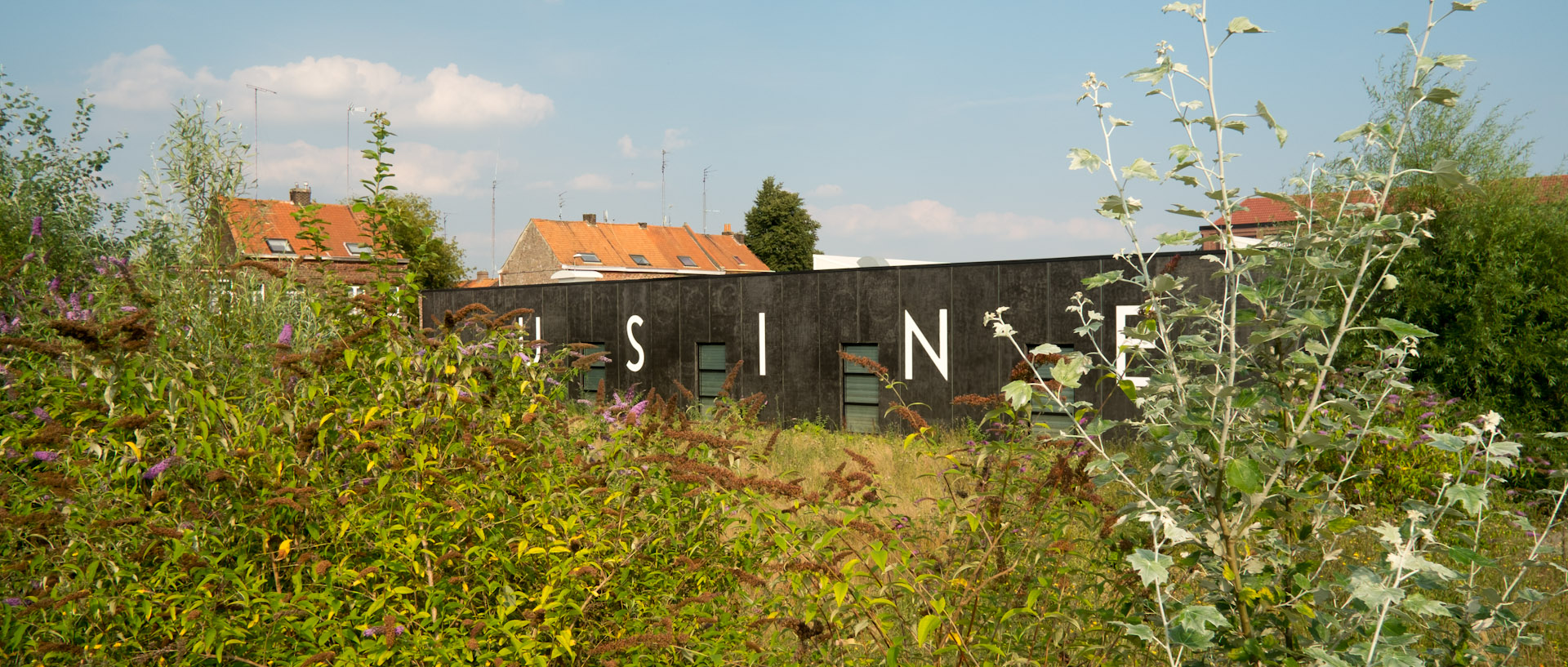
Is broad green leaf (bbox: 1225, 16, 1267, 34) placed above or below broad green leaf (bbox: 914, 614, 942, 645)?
above

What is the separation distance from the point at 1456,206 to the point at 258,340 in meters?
9.63

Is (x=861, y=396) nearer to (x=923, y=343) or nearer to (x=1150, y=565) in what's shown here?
(x=923, y=343)

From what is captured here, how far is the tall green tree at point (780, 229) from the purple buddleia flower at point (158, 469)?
4596 centimetres

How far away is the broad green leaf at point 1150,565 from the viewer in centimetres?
176

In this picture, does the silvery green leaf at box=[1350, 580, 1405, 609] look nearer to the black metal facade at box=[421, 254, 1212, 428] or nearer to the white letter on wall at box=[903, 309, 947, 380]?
the black metal facade at box=[421, 254, 1212, 428]

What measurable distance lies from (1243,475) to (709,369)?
12541 millimetres

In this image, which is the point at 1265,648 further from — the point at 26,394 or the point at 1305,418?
the point at 26,394

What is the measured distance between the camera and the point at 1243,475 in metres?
1.86

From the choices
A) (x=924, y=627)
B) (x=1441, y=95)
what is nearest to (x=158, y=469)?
(x=924, y=627)

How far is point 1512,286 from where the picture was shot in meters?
7.82

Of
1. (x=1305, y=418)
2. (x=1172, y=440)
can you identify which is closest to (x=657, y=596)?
(x=1172, y=440)

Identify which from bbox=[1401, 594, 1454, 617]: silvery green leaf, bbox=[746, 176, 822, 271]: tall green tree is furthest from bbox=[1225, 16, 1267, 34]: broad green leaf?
bbox=[746, 176, 822, 271]: tall green tree

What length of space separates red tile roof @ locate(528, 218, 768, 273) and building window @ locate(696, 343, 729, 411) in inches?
982

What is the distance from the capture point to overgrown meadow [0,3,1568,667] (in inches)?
80.4
